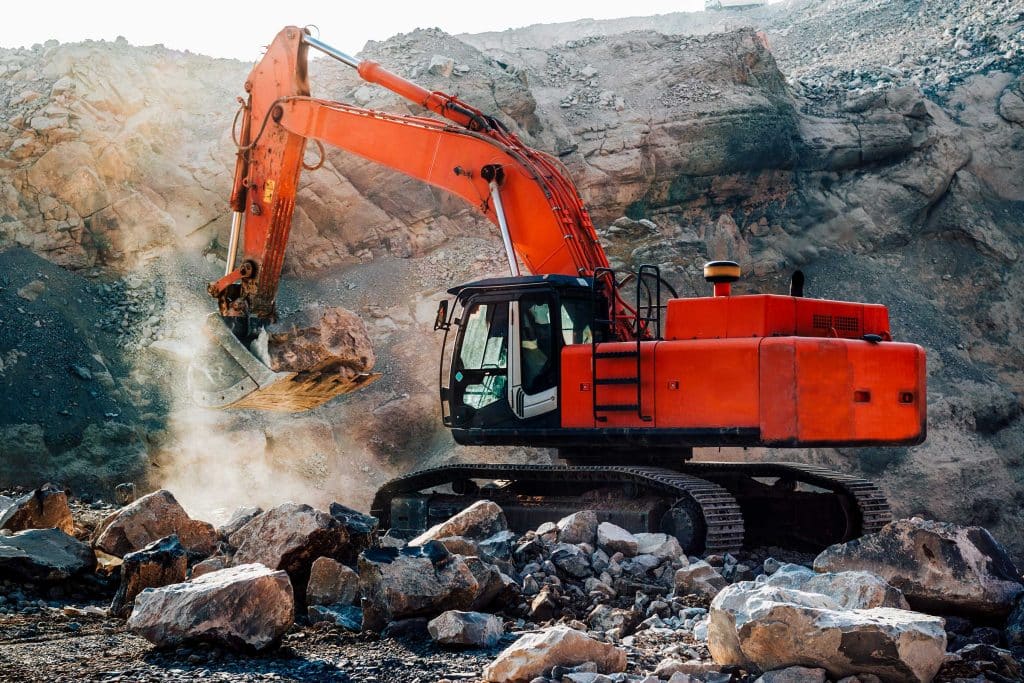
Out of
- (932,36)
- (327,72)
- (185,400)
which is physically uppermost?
(932,36)

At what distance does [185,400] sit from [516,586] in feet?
33.9

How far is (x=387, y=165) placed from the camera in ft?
30.6

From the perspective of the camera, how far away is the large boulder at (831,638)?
3.76 metres

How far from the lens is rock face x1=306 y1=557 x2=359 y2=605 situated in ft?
19.1

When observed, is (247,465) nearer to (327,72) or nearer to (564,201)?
(564,201)

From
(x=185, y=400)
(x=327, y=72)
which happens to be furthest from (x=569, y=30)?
(x=185, y=400)

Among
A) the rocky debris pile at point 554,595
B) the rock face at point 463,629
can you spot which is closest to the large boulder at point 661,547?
the rocky debris pile at point 554,595

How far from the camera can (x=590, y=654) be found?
4.14 m

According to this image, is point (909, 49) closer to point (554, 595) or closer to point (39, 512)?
point (554, 595)

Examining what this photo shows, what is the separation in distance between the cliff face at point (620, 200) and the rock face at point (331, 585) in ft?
27.9

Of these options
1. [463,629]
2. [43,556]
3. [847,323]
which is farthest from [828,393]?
[43,556]

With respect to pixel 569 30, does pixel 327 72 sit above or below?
below

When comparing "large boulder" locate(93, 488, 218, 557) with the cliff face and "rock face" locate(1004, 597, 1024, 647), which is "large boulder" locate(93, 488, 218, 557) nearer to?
"rock face" locate(1004, 597, 1024, 647)

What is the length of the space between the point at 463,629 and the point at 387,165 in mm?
5487
